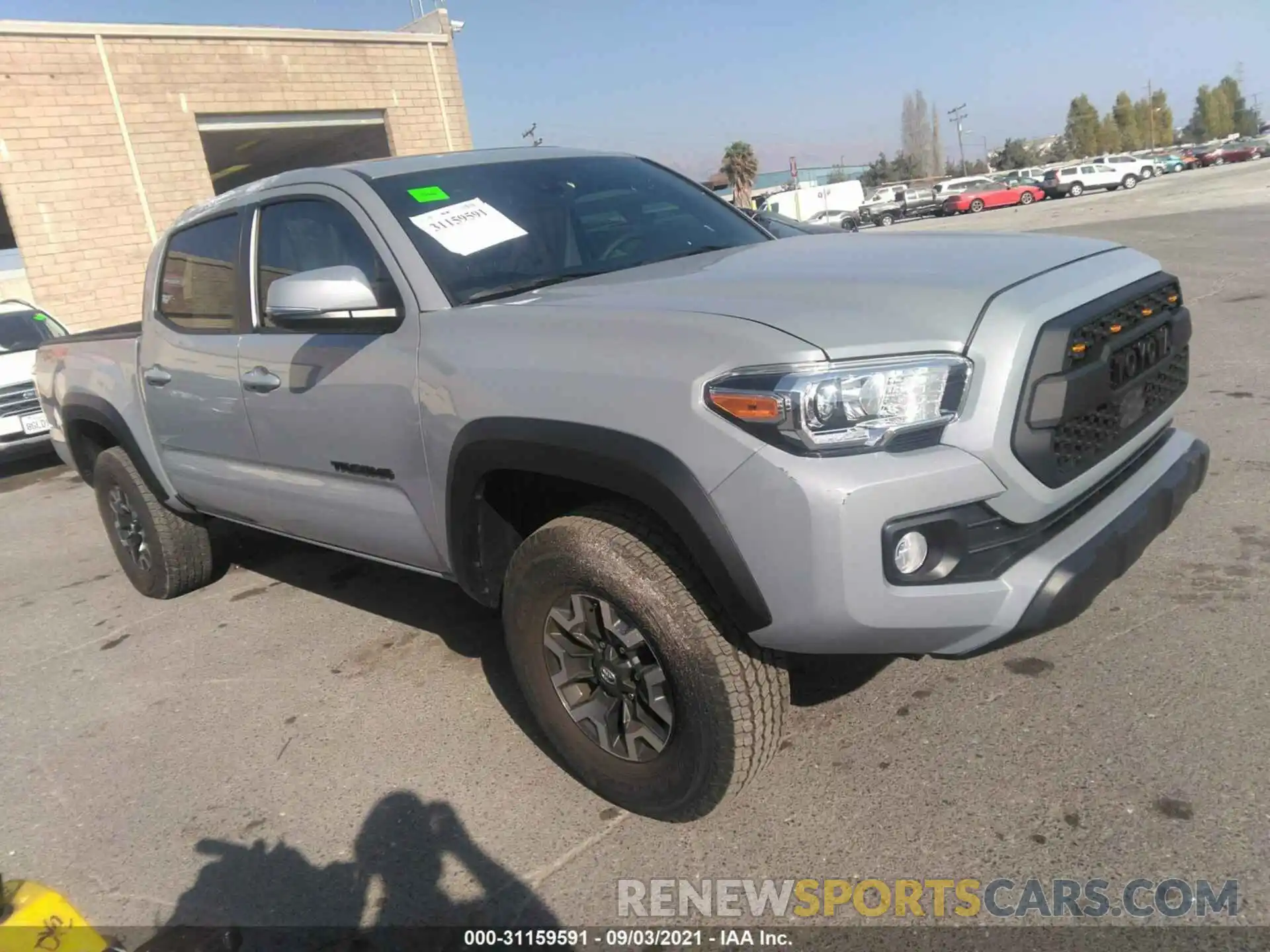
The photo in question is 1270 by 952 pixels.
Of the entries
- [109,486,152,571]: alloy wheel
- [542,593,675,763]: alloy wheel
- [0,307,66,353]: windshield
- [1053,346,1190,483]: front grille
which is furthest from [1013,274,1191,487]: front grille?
[0,307,66,353]: windshield

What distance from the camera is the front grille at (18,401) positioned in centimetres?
897

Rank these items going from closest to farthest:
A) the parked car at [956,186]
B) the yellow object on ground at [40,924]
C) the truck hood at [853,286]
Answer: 1. the yellow object on ground at [40,924]
2. the truck hood at [853,286]
3. the parked car at [956,186]

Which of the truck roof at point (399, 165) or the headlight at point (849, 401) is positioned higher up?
the truck roof at point (399, 165)

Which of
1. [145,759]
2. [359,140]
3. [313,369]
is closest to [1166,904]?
[313,369]

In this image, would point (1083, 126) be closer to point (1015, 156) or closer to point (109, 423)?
point (1015, 156)

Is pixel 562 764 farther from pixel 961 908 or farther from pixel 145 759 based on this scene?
pixel 145 759

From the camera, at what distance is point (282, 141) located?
22.6 m

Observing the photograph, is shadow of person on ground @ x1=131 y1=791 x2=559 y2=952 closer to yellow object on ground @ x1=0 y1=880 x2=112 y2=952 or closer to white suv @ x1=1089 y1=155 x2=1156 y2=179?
yellow object on ground @ x1=0 y1=880 x2=112 y2=952

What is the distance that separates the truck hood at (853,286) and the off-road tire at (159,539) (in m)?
2.85

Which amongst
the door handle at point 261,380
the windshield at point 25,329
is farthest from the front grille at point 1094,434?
the windshield at point 25,329

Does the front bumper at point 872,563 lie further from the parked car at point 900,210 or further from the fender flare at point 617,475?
the parked car at point 900,210

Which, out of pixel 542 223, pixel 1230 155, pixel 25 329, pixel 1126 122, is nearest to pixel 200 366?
pixel 542 223

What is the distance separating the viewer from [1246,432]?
511 cm

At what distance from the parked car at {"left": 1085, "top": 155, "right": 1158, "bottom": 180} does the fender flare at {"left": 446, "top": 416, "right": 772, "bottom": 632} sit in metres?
51.6
